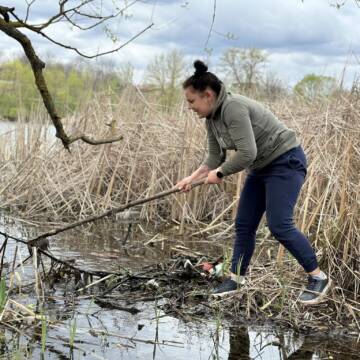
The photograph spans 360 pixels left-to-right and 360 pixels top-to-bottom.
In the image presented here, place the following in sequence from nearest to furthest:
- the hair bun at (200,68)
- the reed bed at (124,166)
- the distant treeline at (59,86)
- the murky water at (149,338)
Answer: the murky water at (149,338) < the hair bun at (200,68) < the reed bed at (124,166) < the distant treeline at (59,86)

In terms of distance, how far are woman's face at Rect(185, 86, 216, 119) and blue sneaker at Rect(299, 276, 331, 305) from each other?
1.41 meters

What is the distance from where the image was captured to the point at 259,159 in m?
4.43

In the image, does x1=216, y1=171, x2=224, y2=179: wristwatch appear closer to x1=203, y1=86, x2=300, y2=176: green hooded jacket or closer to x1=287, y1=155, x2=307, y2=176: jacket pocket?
x1=203, y1=86, x2=300, y2=176: green hooded jacket

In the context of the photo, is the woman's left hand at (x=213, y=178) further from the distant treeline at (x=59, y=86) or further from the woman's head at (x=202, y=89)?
the distant treeline at (x=59, y=86)

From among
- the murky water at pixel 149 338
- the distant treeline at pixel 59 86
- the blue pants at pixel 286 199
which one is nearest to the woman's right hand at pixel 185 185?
the blue pants at pixel 286 199

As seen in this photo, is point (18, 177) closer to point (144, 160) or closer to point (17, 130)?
point (17, 130)

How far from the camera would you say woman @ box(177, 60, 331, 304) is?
419cm

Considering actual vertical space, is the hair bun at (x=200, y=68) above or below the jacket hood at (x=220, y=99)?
above

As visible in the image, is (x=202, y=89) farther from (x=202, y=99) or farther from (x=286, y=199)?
(x=286, y=199)

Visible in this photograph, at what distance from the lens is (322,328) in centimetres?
421

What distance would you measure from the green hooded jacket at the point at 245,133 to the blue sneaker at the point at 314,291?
2.98ft

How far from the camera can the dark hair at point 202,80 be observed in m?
4.20

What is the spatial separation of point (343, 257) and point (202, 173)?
1.24 meters

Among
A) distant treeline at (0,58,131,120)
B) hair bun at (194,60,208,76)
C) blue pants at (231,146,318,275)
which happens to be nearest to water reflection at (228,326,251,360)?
blue pants at (231,146,318,275)
